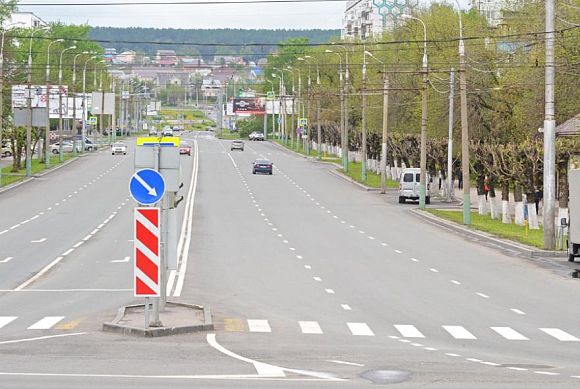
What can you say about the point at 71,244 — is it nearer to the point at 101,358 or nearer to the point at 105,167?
the point at 101,358

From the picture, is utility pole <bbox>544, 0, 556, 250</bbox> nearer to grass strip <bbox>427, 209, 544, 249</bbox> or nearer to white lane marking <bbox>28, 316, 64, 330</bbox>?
grass strip <bbox>427, 209, 544, 249</bbox>

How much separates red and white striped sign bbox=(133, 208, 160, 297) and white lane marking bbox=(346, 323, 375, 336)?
11.8 feet

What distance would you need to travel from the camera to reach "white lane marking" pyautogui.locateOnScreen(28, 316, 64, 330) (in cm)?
2275

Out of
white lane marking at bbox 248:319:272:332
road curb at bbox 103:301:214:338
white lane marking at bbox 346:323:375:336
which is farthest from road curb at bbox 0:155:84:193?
road curb at bbox 103:301:214:338

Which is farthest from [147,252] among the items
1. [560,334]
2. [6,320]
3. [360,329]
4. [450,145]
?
[450,145]

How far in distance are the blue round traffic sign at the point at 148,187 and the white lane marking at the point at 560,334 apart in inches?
277

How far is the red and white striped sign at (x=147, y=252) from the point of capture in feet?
70.3

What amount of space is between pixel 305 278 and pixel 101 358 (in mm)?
16816

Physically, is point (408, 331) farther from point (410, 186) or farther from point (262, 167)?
point (262, 167)

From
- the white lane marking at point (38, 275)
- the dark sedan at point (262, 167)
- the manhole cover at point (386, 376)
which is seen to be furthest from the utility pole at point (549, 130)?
the dark sedan at point (262, 167)

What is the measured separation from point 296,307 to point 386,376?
35.7ft

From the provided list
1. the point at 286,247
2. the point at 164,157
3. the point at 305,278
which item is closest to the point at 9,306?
the point at 164,157

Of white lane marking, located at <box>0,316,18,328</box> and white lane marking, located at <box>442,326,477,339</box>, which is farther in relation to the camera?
white lane marking, located at <box>0,316,18,328</box>

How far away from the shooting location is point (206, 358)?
1800 centimetres
